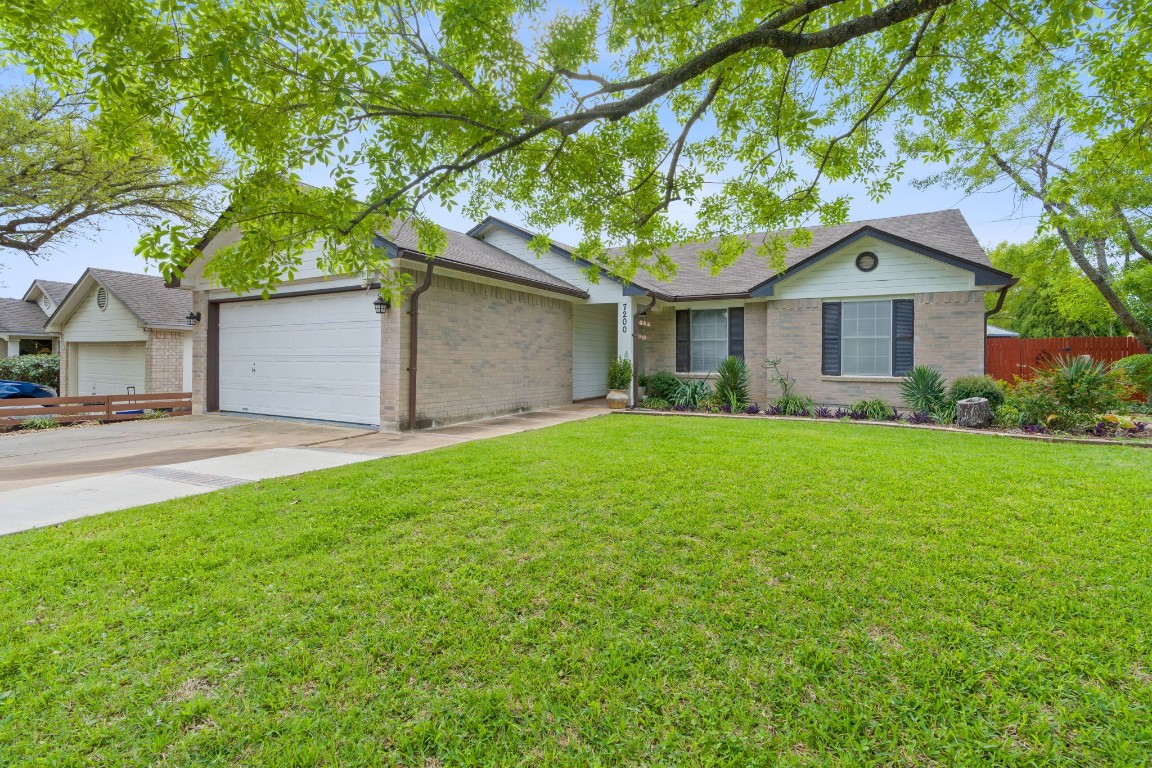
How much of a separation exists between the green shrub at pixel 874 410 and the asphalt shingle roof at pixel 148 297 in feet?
61.6

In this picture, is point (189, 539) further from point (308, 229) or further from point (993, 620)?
point (993, 620)

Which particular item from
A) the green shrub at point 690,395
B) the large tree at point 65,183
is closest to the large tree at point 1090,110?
the green shrub at point 690,395

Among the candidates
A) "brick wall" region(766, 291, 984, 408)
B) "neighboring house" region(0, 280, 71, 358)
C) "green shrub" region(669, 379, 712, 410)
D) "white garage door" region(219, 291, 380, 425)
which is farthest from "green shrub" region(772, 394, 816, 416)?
"neighboring house" region(0, 280, 71, 358)

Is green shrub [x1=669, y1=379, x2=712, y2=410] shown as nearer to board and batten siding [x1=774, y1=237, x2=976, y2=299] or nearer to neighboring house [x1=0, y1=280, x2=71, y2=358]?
board and batten siding [x1=774, y1=237, x2=976, y2=299]

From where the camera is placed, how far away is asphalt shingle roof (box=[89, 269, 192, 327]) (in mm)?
16641

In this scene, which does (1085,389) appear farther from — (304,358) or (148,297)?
(148,297)

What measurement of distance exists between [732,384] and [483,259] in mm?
6855

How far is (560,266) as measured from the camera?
15.5 metres

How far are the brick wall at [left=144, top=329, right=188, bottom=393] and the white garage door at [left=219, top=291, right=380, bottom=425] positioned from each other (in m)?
5.62

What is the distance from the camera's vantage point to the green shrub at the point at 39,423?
12211 millimetres

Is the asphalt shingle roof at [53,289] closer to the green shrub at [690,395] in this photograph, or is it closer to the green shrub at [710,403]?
the green shrub at [690,395]

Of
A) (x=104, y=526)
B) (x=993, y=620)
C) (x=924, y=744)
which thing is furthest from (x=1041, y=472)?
(x=104, y=526)

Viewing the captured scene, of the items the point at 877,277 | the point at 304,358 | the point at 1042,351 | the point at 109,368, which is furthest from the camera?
the point at 109,368

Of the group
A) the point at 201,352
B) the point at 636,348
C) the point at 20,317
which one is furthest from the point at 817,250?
the point at 20,317
